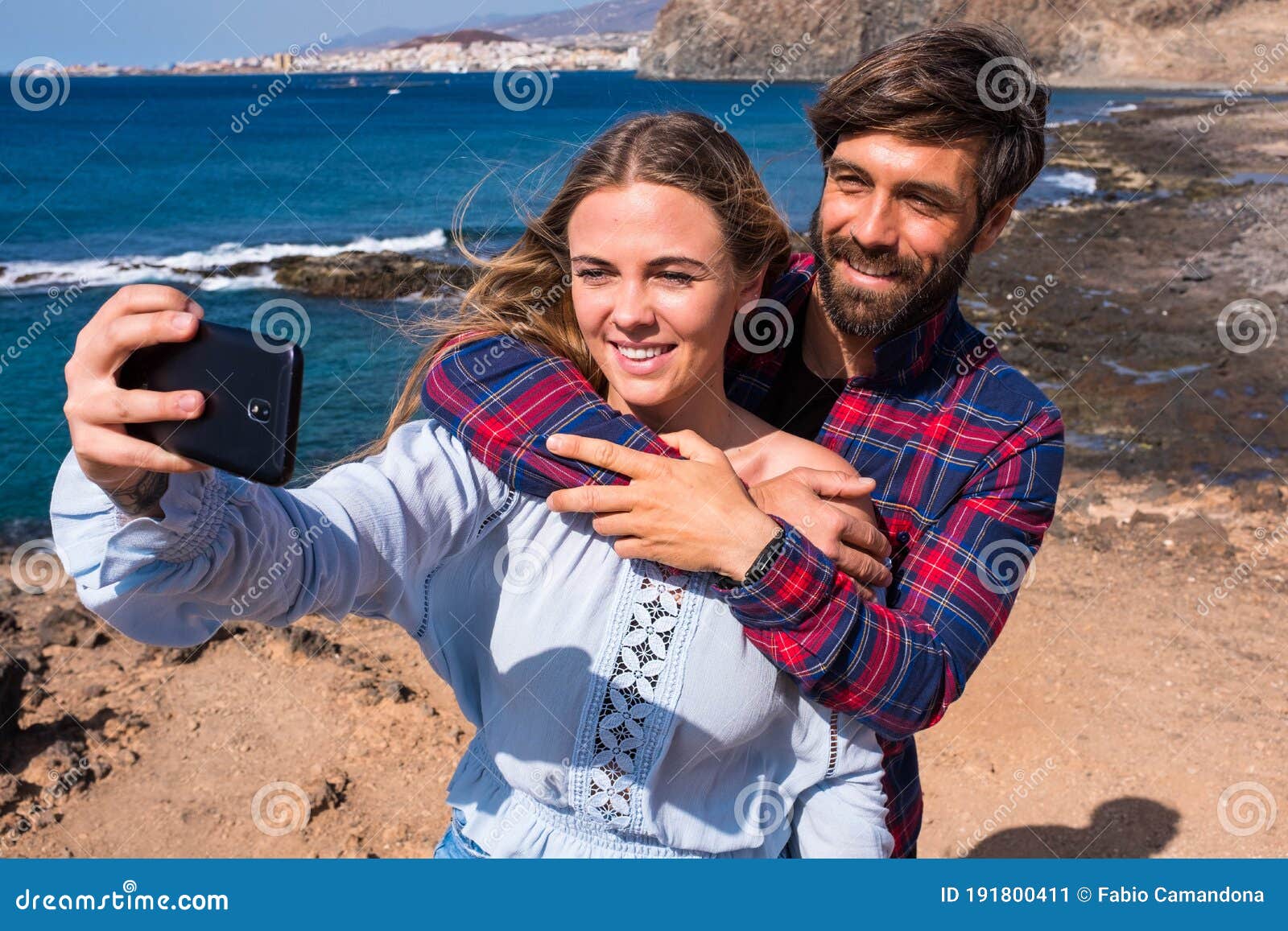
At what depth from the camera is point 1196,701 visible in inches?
235

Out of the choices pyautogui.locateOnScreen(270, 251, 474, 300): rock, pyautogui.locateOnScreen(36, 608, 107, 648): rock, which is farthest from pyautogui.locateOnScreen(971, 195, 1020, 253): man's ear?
pyautogui.locateOnScreen(270, 251, 474, 300): rock

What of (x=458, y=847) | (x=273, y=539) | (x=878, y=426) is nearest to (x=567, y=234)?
(x=878, y=426)

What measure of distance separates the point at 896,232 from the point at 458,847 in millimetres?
1778

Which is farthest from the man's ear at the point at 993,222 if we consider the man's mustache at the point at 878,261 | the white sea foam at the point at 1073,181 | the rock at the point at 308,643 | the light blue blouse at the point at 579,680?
the white sea foam at the point at 1073,181

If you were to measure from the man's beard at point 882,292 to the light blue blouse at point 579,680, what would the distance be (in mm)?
982

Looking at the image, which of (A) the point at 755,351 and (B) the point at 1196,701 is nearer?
(A) the point at 755,351

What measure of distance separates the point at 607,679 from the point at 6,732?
4.76 meters

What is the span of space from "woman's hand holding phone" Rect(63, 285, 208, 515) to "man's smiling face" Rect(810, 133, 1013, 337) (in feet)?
5.84

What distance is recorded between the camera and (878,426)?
8.83ft

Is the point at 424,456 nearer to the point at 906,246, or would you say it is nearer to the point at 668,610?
the point at 668,610

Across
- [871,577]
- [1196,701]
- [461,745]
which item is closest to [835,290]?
[871,577]

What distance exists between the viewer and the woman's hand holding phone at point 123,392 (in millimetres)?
1357

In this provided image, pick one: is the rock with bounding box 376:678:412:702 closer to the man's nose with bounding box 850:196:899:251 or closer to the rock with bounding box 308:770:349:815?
the rock with bounding box 308:770:349:815

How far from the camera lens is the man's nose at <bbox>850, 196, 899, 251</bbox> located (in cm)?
279
